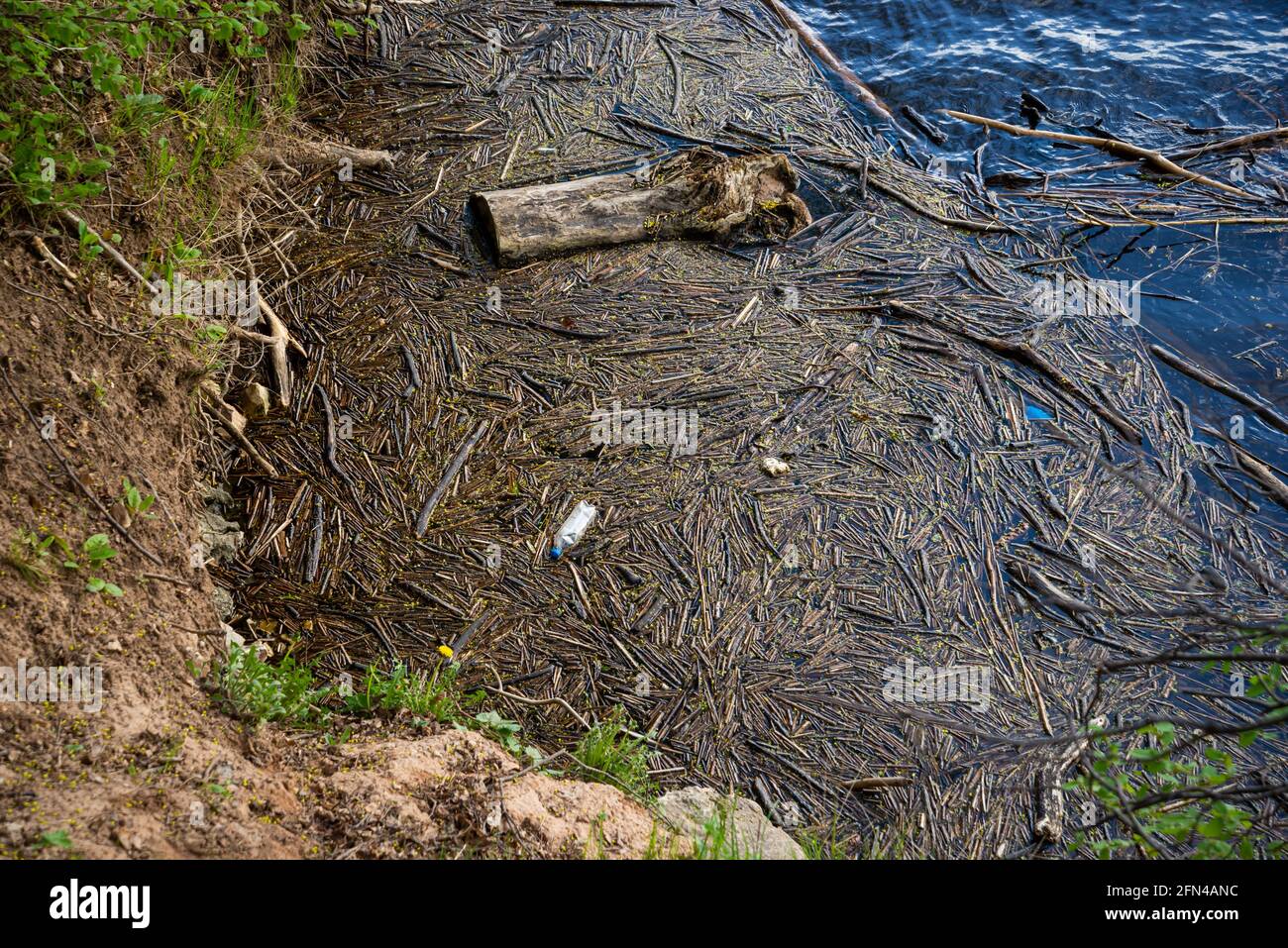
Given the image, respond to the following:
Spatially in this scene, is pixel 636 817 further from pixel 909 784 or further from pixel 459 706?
pixel 909 784

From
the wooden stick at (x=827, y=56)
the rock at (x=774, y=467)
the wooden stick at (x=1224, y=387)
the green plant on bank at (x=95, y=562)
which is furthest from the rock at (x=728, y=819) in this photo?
the wooden stick at (x=827, y=56)

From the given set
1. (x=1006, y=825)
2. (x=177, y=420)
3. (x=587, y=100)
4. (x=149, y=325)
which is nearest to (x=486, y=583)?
(x=177, y=420)

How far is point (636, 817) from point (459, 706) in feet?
2.39

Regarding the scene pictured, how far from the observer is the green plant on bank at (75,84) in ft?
10.0

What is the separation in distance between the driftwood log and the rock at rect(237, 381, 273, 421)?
144 centimetres

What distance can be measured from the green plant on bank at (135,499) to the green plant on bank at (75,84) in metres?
1.07

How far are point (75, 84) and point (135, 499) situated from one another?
1.88 metres

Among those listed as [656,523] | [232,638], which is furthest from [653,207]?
[232,638]

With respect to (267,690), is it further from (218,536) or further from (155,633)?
(218,536)

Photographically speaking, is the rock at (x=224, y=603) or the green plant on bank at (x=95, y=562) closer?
the green plant on bank at (x=95, y=562)

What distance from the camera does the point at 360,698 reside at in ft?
9.64

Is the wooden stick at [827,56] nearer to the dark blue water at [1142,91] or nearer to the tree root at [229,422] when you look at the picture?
the dark blue water at [1142,91]

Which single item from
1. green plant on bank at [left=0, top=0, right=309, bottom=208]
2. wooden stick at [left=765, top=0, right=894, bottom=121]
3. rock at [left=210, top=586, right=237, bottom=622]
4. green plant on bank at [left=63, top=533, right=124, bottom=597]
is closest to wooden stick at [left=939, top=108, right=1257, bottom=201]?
wooden stick at [left=765, top=0, right=894, bottom=121]

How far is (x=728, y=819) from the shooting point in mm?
2838
